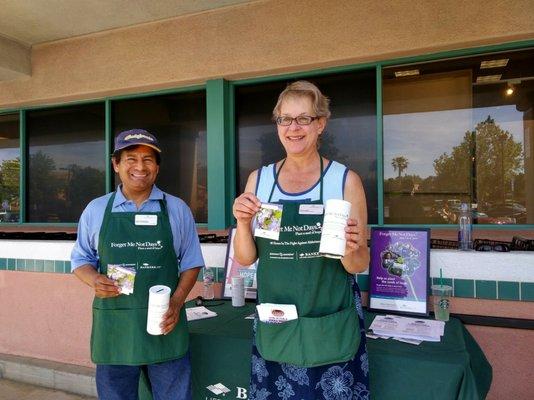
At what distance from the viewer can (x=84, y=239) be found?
1881mm

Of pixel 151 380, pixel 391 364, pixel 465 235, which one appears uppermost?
pixel 465 235

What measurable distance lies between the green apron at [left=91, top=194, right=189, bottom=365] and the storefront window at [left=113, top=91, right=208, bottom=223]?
2.28m

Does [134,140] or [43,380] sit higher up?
[134,140]

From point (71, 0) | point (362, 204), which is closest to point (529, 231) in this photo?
point (362, 204)

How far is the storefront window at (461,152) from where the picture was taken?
490cm

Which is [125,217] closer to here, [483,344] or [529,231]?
[483,344]

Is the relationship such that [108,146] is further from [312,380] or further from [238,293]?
[312,380]

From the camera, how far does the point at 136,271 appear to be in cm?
175

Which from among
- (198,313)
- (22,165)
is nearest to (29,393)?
(198,313)

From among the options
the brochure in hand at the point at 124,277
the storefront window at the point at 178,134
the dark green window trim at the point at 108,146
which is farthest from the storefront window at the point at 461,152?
the brochure in hand at the point at 124,277

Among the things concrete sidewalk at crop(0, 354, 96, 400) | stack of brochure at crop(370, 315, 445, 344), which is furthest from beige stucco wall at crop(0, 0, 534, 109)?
concrete sidewalk at crop(0, 354, 96, 400)

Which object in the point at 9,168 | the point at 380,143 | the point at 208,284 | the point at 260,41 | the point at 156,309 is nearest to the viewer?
the point at 156,309

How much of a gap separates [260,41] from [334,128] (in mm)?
1157

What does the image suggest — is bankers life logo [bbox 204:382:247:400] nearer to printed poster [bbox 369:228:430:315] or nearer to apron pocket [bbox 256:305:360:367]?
apron pocket [bbox 256:305:360:367]
